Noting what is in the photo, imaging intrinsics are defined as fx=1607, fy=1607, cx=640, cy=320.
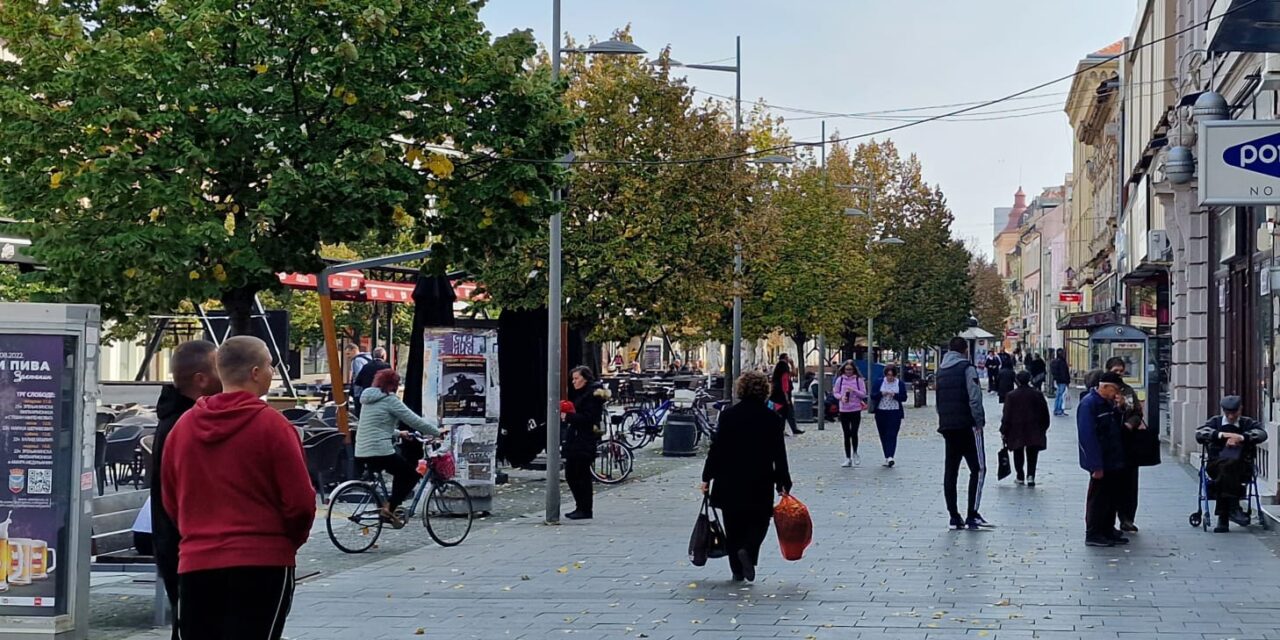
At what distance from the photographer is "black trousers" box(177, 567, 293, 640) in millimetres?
5773

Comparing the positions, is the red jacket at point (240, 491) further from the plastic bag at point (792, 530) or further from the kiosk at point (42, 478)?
the plastic bag at point (792, 530)

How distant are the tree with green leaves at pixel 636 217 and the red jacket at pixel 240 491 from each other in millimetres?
17621

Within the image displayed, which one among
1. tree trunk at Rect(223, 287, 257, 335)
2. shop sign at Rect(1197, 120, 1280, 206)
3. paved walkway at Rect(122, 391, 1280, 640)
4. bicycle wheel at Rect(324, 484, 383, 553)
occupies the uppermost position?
shop sign at Rect(1197, 120, 1280, 206)

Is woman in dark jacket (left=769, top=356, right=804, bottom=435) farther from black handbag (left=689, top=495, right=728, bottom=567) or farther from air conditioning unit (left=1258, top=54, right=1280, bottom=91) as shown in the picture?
black handbag (left=689, top=495, right=728, bottom=567)

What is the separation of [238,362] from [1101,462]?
389 inches

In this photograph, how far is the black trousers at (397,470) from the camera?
48.2 ft

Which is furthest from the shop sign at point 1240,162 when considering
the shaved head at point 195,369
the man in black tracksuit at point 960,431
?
the shaved head at point 195,369

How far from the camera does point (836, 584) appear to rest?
11.7 meters

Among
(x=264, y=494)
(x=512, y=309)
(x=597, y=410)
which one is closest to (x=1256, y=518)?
(x=597, y=410)


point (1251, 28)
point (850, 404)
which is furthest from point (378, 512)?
point (850, 404)

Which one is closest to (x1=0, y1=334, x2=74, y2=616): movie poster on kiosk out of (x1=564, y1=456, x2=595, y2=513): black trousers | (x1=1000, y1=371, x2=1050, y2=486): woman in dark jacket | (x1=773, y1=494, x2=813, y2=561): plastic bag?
(x1=773, y1=494, x2=813, y2=561): plastic bag

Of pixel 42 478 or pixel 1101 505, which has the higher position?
pixel 42 478

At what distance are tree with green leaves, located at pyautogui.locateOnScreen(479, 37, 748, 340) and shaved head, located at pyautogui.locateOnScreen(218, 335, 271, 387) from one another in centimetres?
1748

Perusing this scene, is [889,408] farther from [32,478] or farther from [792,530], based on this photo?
[32,478]
